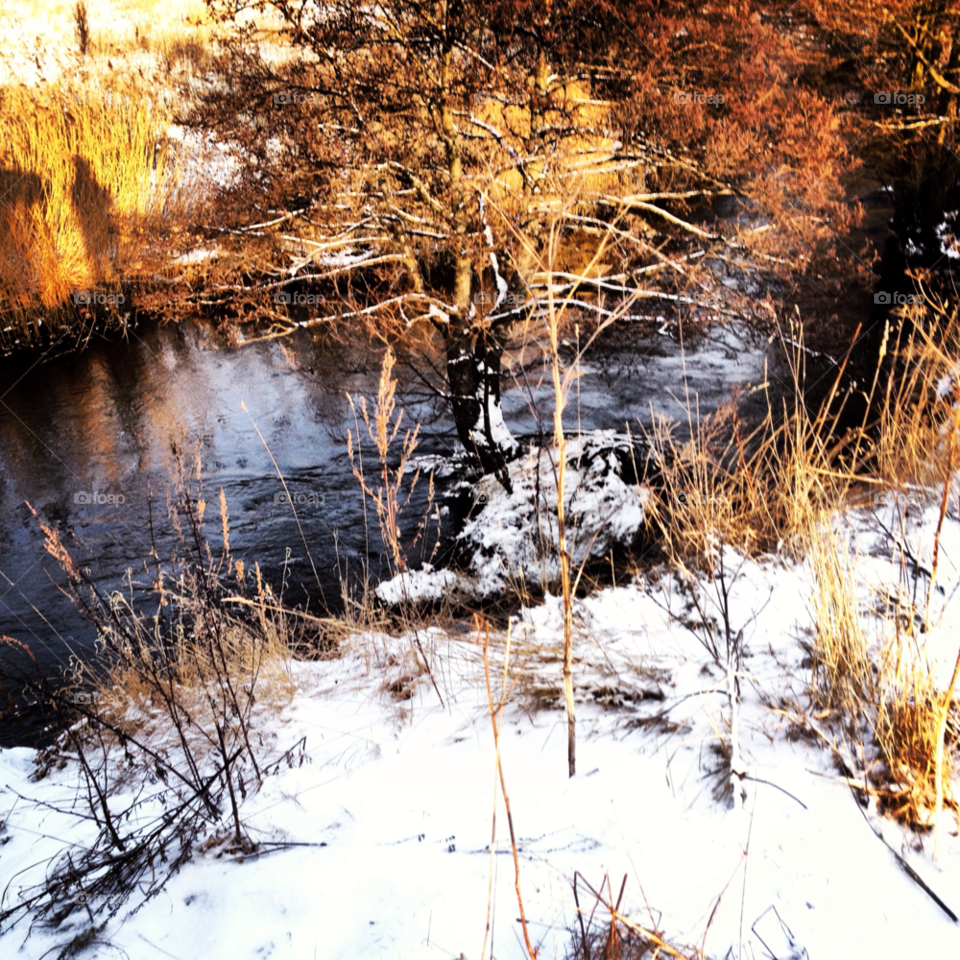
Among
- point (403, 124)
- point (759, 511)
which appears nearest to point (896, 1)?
point (403, 124)

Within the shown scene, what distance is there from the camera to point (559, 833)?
4.74ft

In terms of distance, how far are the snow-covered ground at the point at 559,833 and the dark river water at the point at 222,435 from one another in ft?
7.23


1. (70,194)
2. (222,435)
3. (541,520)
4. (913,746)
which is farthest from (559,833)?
(70,194)

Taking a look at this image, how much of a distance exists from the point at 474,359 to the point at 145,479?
10.2ft

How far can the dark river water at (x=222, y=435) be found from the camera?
4.83 m

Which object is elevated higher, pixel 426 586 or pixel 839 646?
pixel 839 646

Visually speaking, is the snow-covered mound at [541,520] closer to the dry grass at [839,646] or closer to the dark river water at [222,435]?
the dark river water at [222,435]

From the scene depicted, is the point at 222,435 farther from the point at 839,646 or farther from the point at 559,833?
the point at 839,646

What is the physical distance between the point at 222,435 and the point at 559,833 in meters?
5.99

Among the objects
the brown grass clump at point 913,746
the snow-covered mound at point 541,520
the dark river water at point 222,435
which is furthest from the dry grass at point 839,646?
the dark river water at point 222,435

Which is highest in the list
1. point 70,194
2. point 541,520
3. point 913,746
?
point 70,194

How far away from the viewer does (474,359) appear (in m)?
5.20

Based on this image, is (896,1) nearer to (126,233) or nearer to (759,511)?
(759,511)

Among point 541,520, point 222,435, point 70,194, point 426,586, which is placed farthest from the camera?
point 70,194
